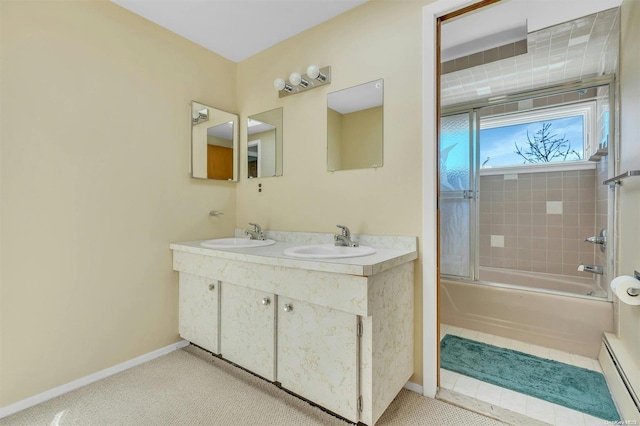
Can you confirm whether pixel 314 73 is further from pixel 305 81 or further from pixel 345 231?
pixel 345 231

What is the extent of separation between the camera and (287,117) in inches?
86.0

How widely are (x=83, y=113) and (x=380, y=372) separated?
2195mm

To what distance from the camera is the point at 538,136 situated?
3029 millimetres

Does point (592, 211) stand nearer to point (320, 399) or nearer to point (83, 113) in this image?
point (320, 399)

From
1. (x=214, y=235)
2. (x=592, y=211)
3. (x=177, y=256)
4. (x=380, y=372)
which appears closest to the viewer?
(x=380, y=372)

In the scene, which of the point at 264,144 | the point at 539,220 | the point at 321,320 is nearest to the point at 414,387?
the point at 321,320

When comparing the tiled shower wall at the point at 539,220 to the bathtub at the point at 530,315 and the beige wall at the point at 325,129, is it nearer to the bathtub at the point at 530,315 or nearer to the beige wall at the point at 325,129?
the bathtub at the point at 530,315

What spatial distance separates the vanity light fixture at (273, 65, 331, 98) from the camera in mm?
1907

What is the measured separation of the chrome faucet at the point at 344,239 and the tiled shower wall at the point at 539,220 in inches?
86.0

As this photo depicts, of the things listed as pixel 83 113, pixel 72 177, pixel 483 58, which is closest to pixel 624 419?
pixel 483 58

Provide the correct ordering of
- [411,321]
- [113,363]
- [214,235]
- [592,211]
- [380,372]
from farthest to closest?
[592,211], [214,235], [113,363], [411,321], [380,372]

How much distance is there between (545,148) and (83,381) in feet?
14.4

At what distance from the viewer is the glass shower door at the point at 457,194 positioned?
2.73 m

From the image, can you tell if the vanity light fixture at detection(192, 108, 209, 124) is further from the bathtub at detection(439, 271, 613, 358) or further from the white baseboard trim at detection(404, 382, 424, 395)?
the bathtub at detection(439, 271, 613, 358)
